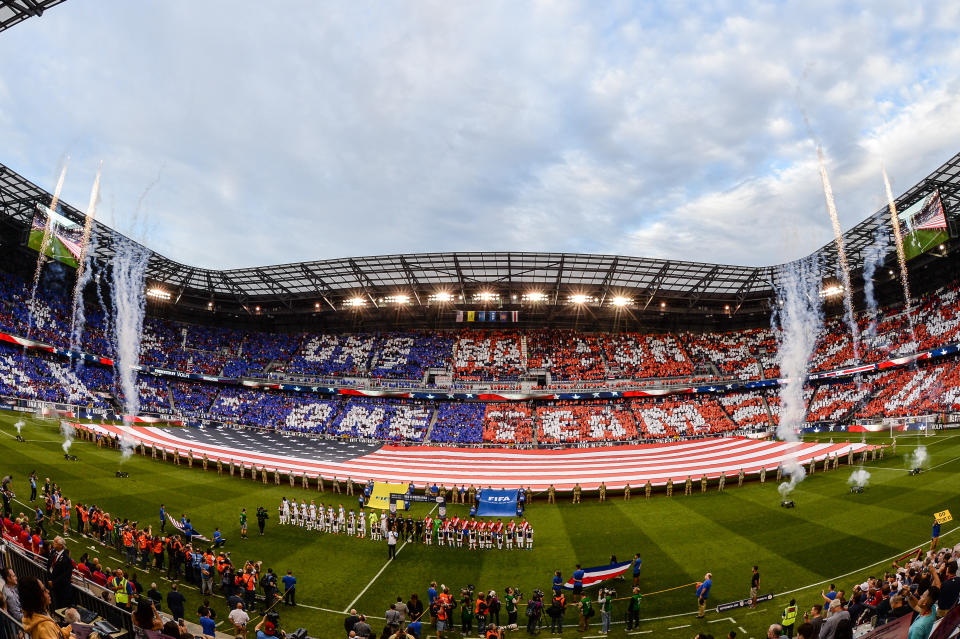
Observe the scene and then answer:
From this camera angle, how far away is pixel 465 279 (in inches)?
2099

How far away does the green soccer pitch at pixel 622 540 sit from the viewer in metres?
15.2

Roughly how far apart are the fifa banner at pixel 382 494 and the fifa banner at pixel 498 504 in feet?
13.5

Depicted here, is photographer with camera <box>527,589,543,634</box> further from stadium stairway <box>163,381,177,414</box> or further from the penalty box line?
stadium stairway <box>163,381,177,414</box>

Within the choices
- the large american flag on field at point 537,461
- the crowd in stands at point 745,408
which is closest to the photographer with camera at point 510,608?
the large american flag on field at point 537,461

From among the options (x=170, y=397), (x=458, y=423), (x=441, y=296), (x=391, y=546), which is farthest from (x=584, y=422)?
(x=170, y=397)

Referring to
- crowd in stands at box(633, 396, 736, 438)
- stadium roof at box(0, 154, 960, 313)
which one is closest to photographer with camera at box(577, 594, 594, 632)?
stadium roof at box(0, 154, 960, 313)

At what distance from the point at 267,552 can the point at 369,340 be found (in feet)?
151

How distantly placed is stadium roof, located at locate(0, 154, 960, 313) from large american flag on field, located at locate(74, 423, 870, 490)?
1653cm

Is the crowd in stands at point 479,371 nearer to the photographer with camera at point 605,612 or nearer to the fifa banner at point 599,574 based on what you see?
the fifa banner at point 599,574

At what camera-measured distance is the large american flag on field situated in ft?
103

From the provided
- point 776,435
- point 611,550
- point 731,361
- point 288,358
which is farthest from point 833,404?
point 288,358

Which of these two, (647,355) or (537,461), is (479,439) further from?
(647,355)

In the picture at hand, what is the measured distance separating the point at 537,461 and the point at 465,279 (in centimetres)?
2177

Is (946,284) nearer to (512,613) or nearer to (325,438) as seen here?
(512,613)
